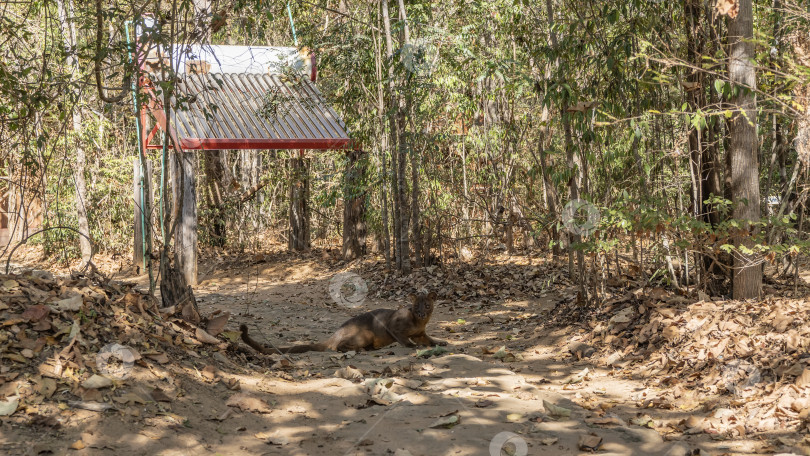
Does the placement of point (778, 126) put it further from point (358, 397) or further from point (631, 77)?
point (358, 397)

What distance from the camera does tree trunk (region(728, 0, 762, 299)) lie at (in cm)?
697

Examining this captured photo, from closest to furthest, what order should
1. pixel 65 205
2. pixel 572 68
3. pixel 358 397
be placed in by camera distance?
pixel 358 397 → pixel 572 68 → pixel 65 205

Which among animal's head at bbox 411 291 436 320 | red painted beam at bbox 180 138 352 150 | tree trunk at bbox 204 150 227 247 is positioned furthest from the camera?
tree trunk at bbox 204 150 227 247

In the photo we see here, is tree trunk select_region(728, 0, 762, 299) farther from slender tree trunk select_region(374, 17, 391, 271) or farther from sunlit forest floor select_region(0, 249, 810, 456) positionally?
slender tree trunk select_region(374, 17, 391, 271)

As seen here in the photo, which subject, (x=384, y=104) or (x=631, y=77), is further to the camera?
(x=384, y=104)

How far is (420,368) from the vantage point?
23.9ft

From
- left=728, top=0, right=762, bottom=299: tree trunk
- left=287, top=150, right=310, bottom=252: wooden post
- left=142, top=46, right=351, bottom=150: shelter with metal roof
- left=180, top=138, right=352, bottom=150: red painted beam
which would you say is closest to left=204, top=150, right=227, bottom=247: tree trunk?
left=287, top=150, right=310, bottom=252: wooden post

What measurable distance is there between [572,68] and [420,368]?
4.44 metres

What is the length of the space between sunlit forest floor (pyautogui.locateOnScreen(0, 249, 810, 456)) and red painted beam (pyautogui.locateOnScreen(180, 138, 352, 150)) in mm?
4619

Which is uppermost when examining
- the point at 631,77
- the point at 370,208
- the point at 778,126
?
the point at 631,77

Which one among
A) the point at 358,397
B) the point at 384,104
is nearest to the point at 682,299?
the point at 358,397

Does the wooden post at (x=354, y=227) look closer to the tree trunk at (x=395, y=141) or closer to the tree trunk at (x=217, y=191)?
the tree trunk at (x=395, y=141)

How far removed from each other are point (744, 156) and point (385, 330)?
4549 mm

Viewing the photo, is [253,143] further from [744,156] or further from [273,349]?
[744,156]
